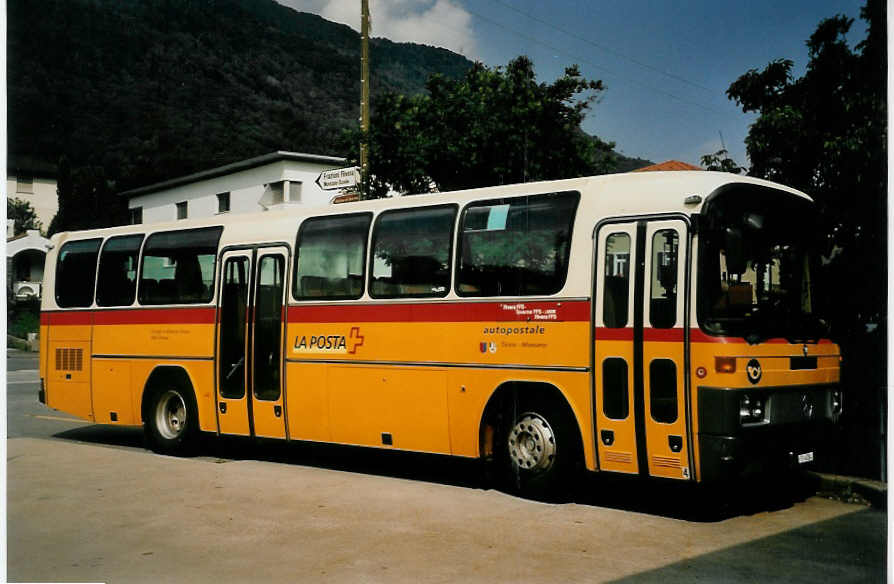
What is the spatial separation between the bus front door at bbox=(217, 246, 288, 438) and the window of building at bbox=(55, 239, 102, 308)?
2680mm

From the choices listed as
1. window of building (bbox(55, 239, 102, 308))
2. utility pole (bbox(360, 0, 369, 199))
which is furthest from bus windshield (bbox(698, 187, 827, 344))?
window of building (bbox(55, 239, 102, 308))

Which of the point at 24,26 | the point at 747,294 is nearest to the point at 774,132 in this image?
the point at 747,294

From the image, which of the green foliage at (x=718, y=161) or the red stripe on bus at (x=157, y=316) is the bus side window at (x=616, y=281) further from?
the red stripe on bus at (x=157, y=316)

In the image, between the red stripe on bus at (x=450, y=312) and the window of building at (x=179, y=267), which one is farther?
the window of building at (x=179, y=267)

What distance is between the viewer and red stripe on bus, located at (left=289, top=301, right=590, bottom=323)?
8961mm

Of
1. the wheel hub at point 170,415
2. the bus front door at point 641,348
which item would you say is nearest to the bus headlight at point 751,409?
the bus front door at point 641,348

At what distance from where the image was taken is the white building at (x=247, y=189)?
38781 millimetres

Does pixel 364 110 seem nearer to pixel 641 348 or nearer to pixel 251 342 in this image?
pixel 251 342

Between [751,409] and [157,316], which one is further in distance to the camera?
[157,316]

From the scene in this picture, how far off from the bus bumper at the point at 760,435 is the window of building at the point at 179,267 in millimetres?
6853

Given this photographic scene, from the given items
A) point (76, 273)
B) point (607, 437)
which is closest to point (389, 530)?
point (607, 437)

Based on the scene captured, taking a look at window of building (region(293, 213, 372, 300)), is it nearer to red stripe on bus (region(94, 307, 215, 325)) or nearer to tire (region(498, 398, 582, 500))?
red stripe on bus (region(94, 307, 215, 325))

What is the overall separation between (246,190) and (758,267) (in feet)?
114

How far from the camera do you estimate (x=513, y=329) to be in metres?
9.34
